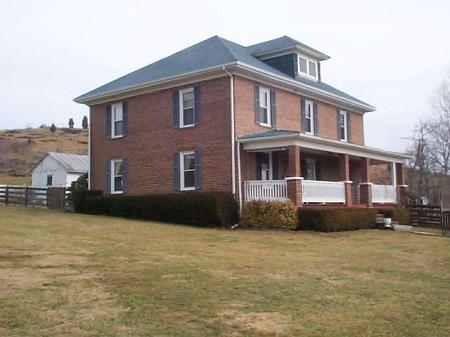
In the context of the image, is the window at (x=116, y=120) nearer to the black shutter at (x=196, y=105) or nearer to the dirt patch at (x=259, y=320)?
the black shutter at (x=196, y=105)

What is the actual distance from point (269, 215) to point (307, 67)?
10.4m

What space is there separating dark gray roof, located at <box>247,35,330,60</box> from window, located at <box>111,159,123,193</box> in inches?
345

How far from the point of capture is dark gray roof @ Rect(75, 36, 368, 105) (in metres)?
24.7

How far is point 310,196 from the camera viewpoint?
897 inches

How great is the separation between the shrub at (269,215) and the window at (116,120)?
29.7ft

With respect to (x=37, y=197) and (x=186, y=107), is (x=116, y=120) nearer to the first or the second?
(x=186, y=107)

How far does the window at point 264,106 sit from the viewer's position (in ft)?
81.6

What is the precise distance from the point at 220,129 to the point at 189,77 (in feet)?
9.28

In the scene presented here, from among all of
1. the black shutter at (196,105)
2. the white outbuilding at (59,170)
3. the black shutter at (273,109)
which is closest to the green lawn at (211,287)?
the black shutter at (196,105)

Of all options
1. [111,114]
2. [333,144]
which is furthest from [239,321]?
[111,114]

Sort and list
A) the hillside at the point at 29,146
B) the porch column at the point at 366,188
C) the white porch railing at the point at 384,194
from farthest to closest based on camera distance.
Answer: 1. the hillside at the point at 29,146
2. the white porch railing at the point at 384,194
3. the porch column at the point at 366,188

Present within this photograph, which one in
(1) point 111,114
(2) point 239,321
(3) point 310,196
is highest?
(1) point 111,114

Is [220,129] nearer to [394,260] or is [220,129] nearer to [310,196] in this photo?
[310,196]

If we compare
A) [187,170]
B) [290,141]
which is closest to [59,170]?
[187,170]
